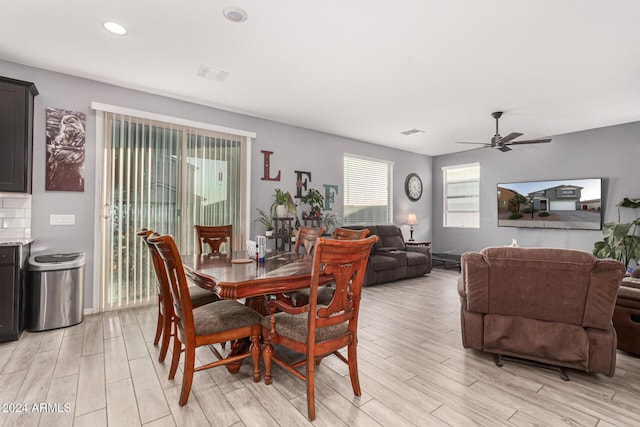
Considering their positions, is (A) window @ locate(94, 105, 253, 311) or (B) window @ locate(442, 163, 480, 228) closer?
(A) window @ locate(94, 105, 253, 311)

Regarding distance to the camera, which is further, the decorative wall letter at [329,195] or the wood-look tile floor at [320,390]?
the decorative wall letter at [329,195]

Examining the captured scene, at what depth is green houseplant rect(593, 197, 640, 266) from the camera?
4523 millimetres

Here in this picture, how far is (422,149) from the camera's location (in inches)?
283

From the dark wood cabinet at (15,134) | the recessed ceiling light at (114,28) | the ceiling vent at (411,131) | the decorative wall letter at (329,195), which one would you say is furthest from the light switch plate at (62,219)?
the ceiling vent at (411,131)

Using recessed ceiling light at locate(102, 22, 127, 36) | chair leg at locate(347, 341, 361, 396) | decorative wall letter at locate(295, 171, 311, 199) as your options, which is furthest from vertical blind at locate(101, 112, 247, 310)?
chair leg at locate(347, 341, 361, 396)

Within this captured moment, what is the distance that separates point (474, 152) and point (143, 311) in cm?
701

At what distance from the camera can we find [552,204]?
5789mm

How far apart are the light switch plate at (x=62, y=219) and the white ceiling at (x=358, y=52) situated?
1.60m

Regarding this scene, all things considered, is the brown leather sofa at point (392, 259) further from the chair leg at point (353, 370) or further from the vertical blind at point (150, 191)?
the chair leg at point (353, 370)

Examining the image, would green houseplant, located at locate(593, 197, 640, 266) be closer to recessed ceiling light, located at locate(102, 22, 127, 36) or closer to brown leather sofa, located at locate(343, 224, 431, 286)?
brown leather sofa, located at locate(343, 224, 431, 286)

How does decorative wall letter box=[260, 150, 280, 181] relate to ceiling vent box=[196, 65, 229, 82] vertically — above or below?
below

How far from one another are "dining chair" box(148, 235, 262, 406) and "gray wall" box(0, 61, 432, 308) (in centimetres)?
225

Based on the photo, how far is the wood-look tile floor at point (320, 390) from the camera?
1787mm

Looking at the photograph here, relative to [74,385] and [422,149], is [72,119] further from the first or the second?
[422,149]
